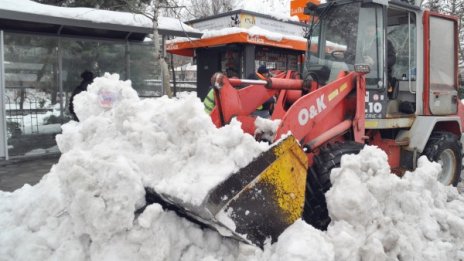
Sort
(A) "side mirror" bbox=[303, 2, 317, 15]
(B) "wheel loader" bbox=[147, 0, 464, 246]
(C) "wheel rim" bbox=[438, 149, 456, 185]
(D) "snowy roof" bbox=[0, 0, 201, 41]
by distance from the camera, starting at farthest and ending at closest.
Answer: (D) "snowy roof" bbox=[0, 0, 201, 41] → (C) "wheel rim" bbox=[438, 149, 456, 185] → (A) "side mirror" bbox=[303, 2, 317, 15] → (B) "wheel loader" bbox=[147, 0, 464, 246]

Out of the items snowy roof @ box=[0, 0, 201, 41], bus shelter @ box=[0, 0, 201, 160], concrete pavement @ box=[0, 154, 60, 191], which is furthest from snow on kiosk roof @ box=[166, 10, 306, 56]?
concrete pavement @ box=[0, 154, 60, 191]

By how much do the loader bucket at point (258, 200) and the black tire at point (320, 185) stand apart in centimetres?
57

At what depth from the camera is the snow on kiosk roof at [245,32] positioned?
11.1 m

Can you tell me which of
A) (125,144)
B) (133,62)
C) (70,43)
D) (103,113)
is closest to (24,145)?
(70,43)

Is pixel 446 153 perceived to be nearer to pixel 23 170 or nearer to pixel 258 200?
pixel 258 200

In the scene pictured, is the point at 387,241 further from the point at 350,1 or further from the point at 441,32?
the point at 441,32

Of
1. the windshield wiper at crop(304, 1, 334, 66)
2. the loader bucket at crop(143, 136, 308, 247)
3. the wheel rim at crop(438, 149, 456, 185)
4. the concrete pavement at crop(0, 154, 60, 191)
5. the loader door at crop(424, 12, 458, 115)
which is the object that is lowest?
the concrete pavement at crop(0, 154, 60, 191)

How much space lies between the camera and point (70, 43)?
9.10 metres

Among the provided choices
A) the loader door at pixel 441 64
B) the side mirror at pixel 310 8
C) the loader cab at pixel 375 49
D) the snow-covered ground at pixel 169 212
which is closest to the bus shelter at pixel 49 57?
the side mirror at pixel 310 8

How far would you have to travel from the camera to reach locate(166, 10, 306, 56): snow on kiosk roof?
11.1 m

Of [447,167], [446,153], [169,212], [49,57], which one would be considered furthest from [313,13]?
[49,57]

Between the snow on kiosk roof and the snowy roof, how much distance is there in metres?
1.58

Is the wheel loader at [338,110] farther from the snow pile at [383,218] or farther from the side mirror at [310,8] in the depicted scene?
the snow pile at [383,218]

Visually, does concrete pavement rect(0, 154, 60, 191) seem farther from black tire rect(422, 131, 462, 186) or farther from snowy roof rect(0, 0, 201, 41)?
black tire rect(422, 131, 462, 186)
